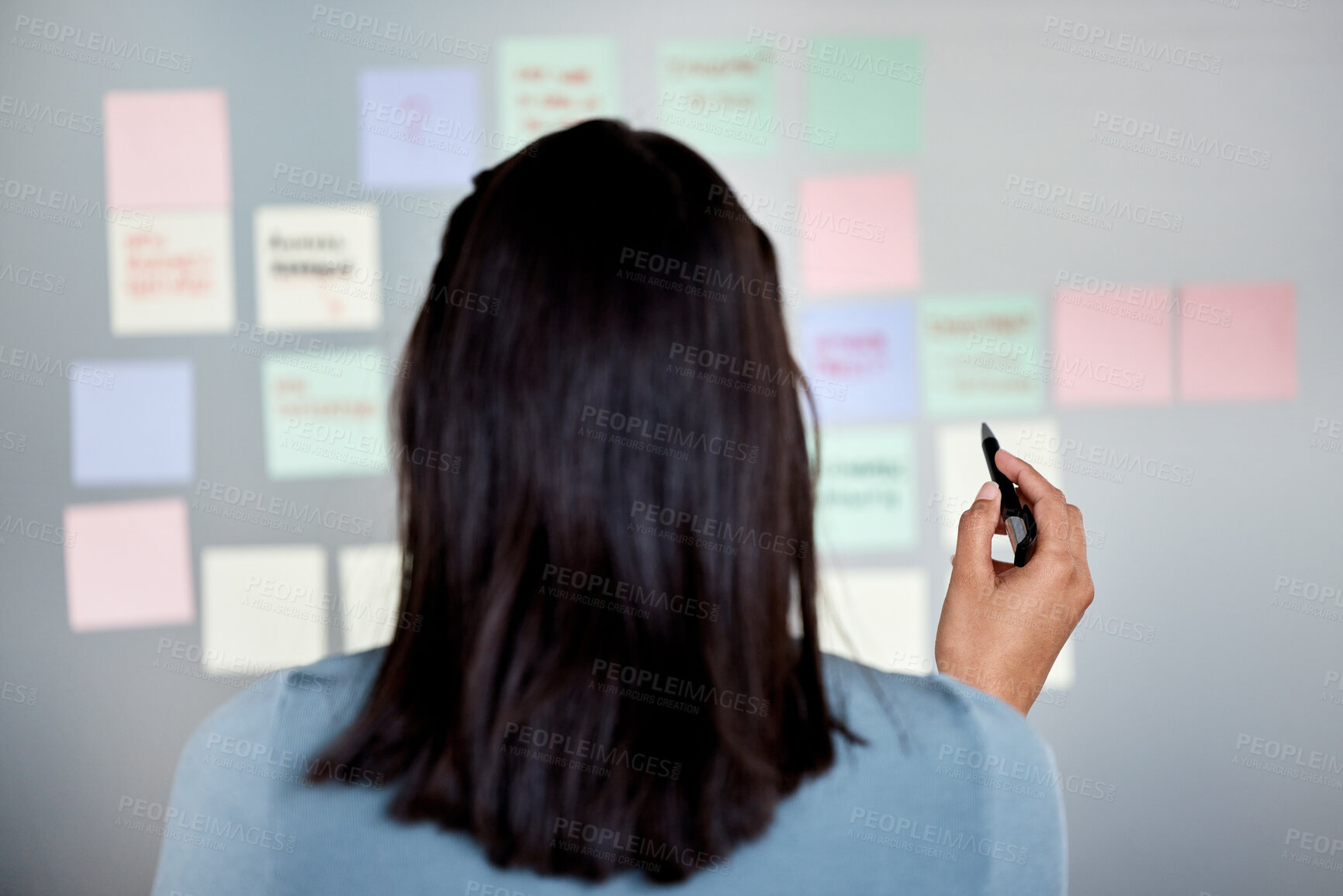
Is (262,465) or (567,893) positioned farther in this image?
(262,465)

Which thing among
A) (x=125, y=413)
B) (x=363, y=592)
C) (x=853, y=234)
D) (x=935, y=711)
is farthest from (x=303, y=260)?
(x=935, y=711)

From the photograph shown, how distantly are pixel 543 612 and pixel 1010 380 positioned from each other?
3.03 feet

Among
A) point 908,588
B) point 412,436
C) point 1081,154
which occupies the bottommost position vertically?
point 908,588

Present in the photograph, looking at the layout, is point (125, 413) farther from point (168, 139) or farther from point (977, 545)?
point (977, 545)

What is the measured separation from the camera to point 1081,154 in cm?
115

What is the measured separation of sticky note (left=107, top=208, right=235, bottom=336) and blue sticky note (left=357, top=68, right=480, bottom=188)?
8.4 inches

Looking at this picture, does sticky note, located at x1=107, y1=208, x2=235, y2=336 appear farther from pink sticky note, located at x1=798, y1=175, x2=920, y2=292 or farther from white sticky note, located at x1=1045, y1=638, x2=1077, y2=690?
white sticky note, located at x1=1045, y1=638, x2=1077, y2=690

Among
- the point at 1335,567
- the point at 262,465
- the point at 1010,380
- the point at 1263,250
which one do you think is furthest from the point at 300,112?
the point at 1335,567

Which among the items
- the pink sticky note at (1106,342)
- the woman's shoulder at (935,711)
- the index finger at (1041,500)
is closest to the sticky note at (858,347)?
the pink sticky note at (1106,342)

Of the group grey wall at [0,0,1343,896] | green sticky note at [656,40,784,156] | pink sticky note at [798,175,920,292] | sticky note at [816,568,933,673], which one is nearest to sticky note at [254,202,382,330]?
grey wall at [0,0,1343,896]

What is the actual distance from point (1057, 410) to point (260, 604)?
109 cm

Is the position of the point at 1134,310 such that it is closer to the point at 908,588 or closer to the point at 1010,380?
the point at 1010,380

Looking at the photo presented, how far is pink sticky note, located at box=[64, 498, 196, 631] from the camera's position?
1.11 m

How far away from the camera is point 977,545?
60cm
